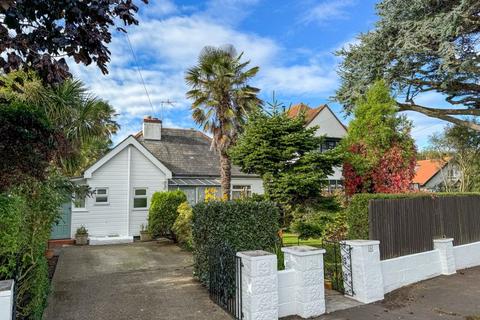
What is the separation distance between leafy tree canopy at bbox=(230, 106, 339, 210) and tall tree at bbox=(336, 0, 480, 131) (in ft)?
22.6

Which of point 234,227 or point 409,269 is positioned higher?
point 234,227

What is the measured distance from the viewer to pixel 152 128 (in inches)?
829

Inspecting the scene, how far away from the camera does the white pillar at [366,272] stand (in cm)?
675

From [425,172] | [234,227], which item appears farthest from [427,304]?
[425,172]

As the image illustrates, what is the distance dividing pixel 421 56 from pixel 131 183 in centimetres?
1581

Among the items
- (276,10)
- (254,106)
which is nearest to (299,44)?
(276,10)

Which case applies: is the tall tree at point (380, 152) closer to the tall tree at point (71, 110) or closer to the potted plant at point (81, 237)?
the tall tree at point (71, 110)

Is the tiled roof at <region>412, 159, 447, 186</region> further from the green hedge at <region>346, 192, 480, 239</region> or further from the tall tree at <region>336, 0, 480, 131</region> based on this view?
the green hedge at <region>346, 192, 480, 239</region>

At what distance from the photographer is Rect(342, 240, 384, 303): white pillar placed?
266 inches

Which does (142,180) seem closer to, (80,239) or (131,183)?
(131,183)

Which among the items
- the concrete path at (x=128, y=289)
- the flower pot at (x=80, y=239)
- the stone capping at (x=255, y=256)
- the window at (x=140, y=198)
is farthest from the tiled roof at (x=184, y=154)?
the stone capping at (x=255, y=256)

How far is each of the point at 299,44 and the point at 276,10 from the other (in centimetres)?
215

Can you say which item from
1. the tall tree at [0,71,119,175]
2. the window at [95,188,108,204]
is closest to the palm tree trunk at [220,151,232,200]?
the tall tree at [0,71,119,175]

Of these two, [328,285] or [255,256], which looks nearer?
[255,256]
